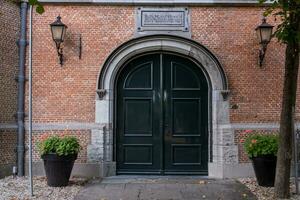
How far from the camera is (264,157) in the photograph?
8.91 metres

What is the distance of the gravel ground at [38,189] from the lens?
8.11 m

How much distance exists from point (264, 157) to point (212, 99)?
2.21 m

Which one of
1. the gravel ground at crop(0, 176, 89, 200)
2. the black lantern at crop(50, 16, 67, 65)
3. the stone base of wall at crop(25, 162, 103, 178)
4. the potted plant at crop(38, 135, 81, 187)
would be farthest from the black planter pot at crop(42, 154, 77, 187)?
the black lantern at crop(50, 16, 67, 65)

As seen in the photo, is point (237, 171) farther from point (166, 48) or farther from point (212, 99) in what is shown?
point (166, 48)

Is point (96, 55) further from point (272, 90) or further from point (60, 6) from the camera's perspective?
point (272, 90)

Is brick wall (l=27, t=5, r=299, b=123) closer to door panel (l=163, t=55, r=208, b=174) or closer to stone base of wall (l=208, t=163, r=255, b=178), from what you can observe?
door panel (l=163, t=55, r=208, b=174)

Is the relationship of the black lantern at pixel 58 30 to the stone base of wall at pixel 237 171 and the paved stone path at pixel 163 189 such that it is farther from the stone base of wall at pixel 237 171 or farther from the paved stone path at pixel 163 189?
the stone base of wall at pixel 237 171

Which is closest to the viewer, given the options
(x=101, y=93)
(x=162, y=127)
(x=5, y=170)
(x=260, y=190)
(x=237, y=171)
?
(x=260, y=190)

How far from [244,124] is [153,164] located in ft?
8.08

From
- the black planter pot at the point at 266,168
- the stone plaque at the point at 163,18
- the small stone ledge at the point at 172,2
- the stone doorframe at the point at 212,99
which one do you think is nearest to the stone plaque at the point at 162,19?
the stone plaque at the point at 163,18

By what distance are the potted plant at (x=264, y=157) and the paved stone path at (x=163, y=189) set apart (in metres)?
0.49

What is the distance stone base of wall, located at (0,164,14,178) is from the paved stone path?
2.32 meters

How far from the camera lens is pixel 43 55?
10523mm

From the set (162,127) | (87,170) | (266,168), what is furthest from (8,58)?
(266,168)
